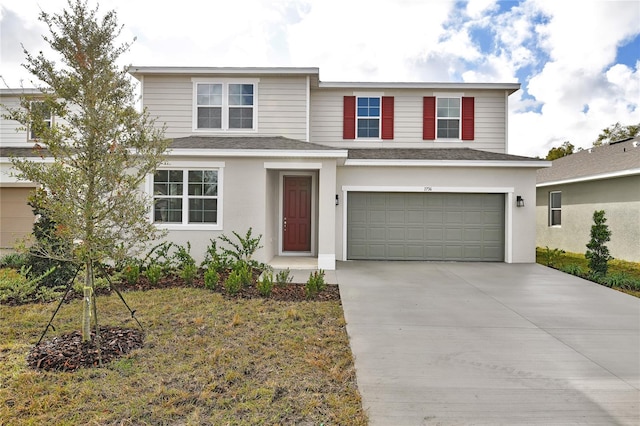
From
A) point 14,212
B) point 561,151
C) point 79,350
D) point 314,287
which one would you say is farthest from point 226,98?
point 561,151

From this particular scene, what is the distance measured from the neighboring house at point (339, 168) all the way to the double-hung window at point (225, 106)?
0.11 ft

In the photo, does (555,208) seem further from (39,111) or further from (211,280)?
(39,111)

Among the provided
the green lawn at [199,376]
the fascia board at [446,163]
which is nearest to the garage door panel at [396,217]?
the fascia board at [446,163]

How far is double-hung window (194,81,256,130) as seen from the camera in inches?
448

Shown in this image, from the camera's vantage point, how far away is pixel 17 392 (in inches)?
128

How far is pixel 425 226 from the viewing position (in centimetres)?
1079

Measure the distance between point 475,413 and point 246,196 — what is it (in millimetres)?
7194

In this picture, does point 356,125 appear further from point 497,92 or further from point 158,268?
point 158,268

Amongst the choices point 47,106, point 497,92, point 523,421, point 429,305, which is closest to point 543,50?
point 497,92

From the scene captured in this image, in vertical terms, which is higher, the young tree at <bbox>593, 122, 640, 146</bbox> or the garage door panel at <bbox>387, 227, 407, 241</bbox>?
the young tree at <bbox>593, 122, 640, 146</bbox>

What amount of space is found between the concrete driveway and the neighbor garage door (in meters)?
12.1

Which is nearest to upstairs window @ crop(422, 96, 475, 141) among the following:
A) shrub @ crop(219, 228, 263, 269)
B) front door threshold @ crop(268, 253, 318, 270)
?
front door threshold @ crop(268, 253, 318, 270)

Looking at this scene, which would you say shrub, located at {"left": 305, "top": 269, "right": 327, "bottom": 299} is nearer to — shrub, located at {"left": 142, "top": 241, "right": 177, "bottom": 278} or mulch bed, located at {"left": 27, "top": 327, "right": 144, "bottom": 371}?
mulch bed, located at {"left": 27, "top": 327, "right": 144, "bottom": 371}

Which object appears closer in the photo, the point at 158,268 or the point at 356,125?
the point at 158,268
